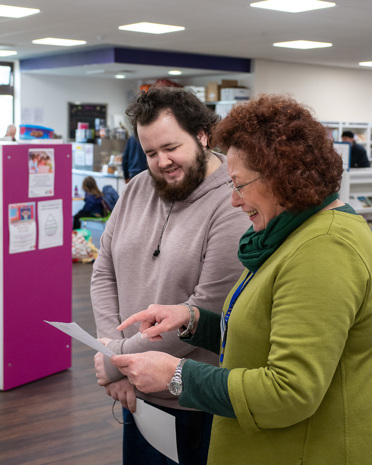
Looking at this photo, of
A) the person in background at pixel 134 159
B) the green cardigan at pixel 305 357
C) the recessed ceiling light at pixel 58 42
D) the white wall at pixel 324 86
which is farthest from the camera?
the white wall at pixel 324 86

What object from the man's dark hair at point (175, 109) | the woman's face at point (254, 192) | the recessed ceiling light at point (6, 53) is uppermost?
the recessed ceiling light at point (6, 53)

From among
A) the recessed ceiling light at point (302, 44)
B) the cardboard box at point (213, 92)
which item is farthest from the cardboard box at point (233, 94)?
the recessed ceiling light at point (302, 44)

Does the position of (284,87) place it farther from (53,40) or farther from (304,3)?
(304,3)

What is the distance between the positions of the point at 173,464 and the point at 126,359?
2.10 ft

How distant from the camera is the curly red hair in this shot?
1240 millimetres

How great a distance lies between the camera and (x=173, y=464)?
1.88 m

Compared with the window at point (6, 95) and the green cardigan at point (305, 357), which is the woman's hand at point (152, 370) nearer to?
the green cardigan at point (305, 357)

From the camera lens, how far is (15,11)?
24.4 ft

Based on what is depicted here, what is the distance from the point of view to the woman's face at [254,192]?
1307mm

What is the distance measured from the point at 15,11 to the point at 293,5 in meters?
3.21

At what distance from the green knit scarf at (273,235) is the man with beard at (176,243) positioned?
1.13 feet

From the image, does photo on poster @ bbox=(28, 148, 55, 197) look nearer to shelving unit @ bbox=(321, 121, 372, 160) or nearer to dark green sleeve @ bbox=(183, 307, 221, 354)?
dark green sleeve @ bbox=(183, 307, 221, 354)

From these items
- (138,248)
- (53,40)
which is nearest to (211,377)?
(138,248)

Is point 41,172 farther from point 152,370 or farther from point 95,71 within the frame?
point 95,71
